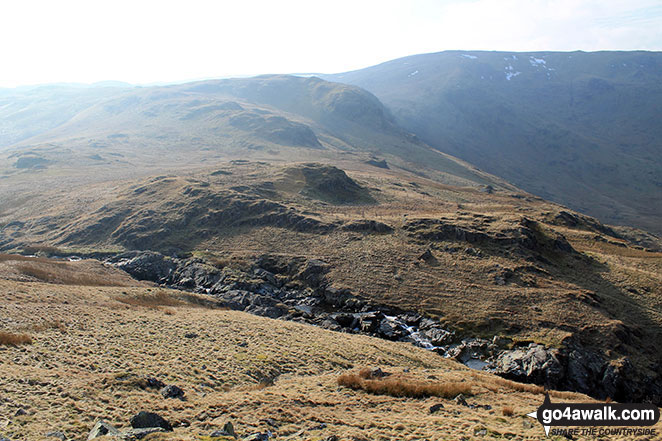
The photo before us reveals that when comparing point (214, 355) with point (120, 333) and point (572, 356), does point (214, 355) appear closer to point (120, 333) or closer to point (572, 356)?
point (120, 333)

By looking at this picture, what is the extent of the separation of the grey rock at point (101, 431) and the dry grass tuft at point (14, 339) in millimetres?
11088

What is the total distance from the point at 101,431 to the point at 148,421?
1.40 meters

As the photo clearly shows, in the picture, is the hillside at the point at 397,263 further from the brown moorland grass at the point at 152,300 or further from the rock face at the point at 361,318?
the brown moorland grass at the point at 152,300

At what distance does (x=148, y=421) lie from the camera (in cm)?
1351

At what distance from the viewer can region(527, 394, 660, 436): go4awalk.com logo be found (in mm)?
14016

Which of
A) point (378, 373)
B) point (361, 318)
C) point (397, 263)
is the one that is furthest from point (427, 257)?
point (378, 373)

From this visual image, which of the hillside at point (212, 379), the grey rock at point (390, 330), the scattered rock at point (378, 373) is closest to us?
the hillside at point (212, 379)

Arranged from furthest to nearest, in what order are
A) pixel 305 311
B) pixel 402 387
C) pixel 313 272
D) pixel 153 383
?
1. pixel 313 272
2. pixel 305 311
3. pixel 402 387
4. pixel 153 383

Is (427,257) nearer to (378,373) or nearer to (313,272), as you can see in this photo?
(313,272)

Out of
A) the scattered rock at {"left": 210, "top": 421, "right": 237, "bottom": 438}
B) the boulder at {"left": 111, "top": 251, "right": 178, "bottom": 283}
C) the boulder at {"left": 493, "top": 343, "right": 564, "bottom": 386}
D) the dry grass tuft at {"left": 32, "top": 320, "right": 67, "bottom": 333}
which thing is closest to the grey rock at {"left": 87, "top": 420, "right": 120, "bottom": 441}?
the scattered rock at {"left": 210, "top": 421, "right": 237, "bottom": 438}

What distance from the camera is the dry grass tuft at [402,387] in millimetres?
19562

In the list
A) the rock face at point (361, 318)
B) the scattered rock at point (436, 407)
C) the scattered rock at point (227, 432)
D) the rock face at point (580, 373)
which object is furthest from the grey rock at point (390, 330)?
the scattered rock at point (227, 432)

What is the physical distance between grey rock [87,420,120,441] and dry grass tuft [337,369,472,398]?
428 inches

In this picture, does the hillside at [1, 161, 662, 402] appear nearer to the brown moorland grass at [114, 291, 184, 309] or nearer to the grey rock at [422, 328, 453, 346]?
the grey rock at [422, 328, 453, 346]
